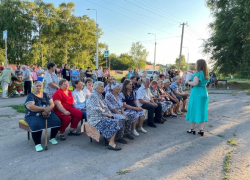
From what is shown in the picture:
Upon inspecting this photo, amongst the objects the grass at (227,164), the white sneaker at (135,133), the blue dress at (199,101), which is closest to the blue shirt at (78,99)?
the white sneaker at (135,133)

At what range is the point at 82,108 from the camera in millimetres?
5277

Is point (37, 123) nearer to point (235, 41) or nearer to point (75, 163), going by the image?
point (75, 163)

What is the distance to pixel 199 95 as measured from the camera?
4.88 metres

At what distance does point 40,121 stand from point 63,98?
0.89 metres

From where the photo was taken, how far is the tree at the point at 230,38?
48.8 feet

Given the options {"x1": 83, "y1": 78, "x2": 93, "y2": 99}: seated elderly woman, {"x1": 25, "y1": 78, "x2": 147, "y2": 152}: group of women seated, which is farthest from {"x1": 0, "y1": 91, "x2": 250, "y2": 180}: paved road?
{"x1": 83, "y1": 78, "x2": 93, "y2": 99}: seated elderly woman

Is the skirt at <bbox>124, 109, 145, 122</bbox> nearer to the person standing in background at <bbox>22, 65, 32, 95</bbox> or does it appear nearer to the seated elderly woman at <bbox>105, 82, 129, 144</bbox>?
the seated elderly woman at <bbox>105, 82, 129, 144</bbox>

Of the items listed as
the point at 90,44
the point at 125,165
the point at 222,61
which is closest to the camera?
the point at 125,165

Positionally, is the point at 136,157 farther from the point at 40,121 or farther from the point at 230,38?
the point at 230,38

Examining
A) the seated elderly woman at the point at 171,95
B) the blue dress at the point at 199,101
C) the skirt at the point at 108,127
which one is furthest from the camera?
the seated elderly woman at the point at 171,95

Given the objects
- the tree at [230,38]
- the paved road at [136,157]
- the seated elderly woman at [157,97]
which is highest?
the tree at [230,38]

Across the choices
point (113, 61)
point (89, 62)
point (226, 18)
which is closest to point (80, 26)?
point (89, 62)

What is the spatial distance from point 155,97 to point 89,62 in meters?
33.8

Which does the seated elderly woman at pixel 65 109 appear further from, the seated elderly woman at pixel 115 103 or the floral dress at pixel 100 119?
the seated elderly woman at pixel 115 103
